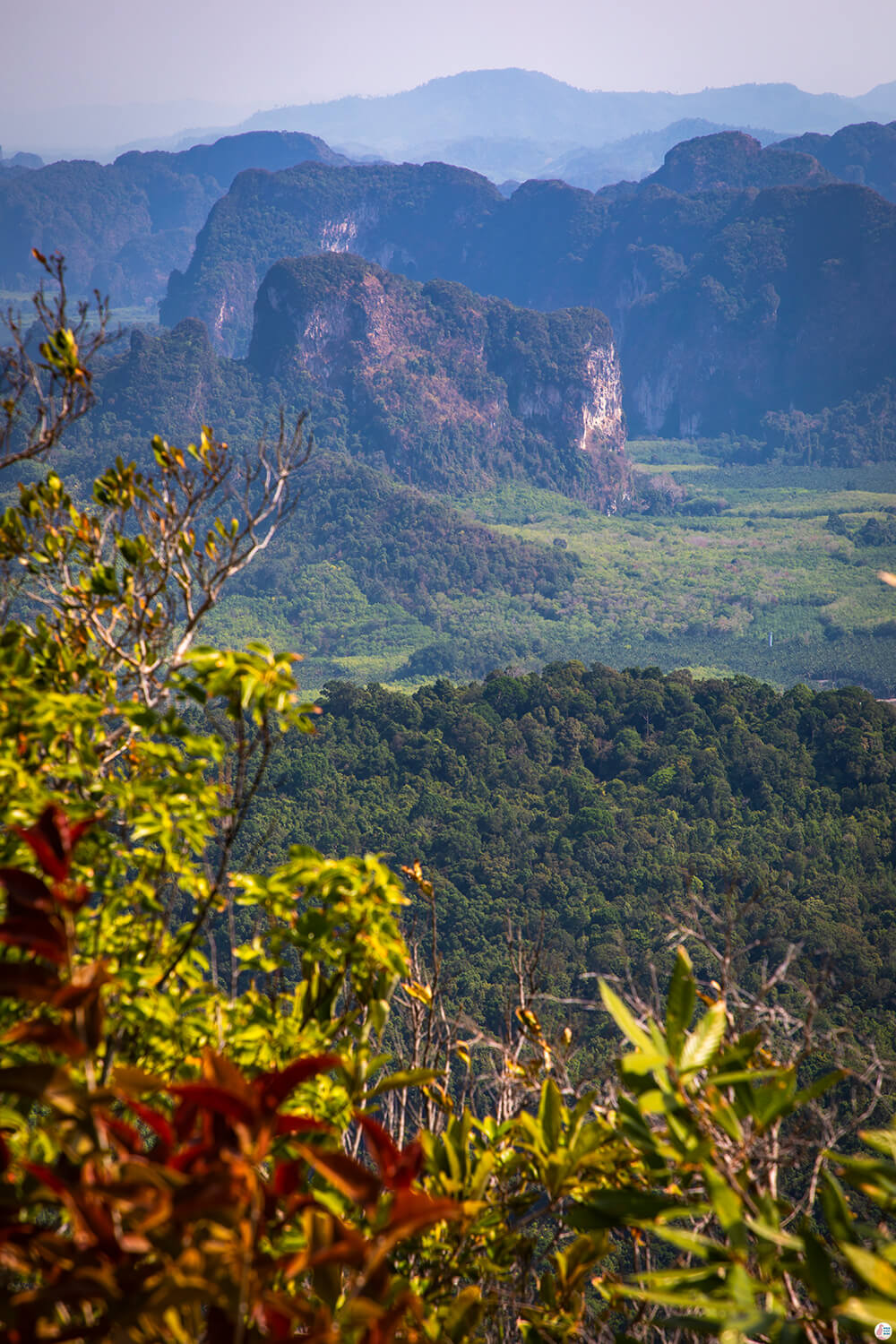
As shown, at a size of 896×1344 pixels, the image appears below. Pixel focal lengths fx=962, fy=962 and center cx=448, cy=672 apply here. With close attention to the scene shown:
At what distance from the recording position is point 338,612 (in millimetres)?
60156

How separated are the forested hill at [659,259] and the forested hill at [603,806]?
81.7 metres

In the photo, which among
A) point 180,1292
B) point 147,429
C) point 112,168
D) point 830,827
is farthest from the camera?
point 112,168

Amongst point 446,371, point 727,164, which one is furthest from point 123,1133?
point 727,164

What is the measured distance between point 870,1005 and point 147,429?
220 feet

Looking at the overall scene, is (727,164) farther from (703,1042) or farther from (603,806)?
(703,1042)

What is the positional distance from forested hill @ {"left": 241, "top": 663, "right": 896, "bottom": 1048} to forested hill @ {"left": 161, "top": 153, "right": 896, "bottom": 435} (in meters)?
81.7

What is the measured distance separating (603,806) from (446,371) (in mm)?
62270

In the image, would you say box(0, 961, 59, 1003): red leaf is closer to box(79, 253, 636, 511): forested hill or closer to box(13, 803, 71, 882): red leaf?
box(13, 803, 71, 882): red leaf

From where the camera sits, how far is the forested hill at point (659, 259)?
321ft

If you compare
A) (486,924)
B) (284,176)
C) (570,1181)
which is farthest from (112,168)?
(570,1181)

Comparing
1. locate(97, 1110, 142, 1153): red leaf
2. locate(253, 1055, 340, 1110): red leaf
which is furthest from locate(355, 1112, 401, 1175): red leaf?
locate(97, 1110, 142, 1153): red leaf

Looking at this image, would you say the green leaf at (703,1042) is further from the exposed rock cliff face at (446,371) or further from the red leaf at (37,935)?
the exposed rock cliff face at (446,371)

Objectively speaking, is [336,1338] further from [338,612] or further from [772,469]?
[772,469]

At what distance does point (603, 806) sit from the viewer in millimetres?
26203
